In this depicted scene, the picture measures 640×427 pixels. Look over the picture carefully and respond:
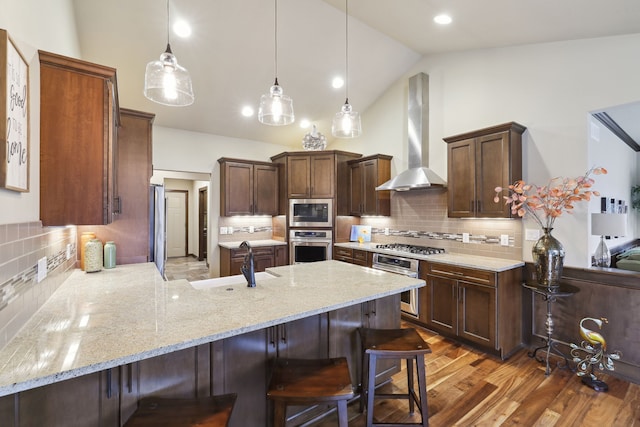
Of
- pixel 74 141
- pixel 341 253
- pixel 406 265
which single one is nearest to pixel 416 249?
pixel 406 265

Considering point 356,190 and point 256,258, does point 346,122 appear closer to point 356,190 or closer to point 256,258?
point 356,190

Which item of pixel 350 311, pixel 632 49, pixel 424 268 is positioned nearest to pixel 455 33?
pixel 632 49

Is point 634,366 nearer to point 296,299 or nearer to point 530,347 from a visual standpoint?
point 530,347

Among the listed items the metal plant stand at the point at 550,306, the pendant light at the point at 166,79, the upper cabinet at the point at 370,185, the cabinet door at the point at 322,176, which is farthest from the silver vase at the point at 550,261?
the pendant light at the point at 166,79

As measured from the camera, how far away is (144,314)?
143 cm

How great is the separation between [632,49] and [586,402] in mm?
2941

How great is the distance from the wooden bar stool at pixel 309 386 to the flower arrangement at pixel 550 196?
2329mm

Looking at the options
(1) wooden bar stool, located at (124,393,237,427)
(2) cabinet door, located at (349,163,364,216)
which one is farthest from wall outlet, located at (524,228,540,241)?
(1) wooden bar stool, located at (124,393,237,427)

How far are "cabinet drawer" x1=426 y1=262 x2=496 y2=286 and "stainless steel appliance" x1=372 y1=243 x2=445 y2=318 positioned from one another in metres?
0.22

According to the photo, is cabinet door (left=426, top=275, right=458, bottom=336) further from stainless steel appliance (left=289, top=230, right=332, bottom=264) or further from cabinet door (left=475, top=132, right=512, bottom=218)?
stainless steel appliance (left=289, top=230, right=332, bottom=264)

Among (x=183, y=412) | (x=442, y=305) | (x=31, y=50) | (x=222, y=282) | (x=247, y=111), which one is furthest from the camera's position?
(x=247, y=111)

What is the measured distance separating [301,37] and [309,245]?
297 centimetres

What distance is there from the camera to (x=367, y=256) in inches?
163

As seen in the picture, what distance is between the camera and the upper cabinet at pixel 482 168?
2.99m
